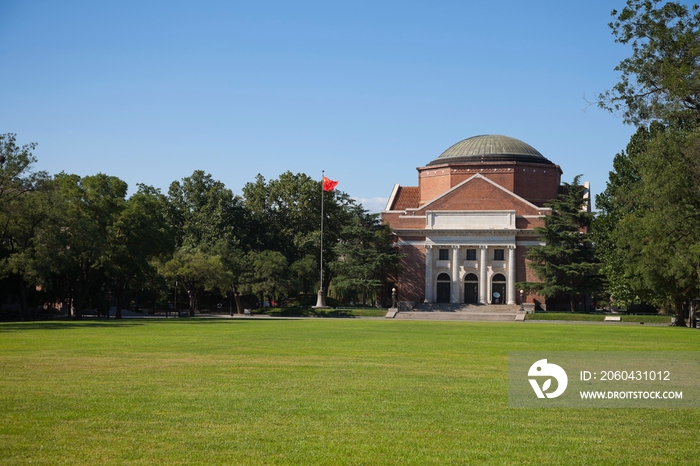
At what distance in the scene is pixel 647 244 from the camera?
42.4m

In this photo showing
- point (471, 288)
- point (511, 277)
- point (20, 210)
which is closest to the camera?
point (20, 210)

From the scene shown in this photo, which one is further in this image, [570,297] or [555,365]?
[570,297]

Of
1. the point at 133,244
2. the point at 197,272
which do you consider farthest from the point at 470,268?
the point at 133,244

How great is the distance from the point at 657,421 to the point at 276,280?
220ft

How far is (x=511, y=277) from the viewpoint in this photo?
79812 millimetres

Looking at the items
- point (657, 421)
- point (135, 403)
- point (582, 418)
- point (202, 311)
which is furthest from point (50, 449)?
point (202, 311)

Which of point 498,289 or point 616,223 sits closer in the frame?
point 616,223

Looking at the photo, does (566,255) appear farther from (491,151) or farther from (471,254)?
(491,151)

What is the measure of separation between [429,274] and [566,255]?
1488 cm

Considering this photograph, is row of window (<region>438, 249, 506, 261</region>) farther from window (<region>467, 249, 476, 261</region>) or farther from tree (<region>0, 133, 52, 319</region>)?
tree (<region>0, 133, 52, 319</region>)

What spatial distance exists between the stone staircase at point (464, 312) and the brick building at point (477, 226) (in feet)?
9.00

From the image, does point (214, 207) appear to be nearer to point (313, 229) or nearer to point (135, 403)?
point (313, 229)

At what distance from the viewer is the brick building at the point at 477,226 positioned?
81000 millimetres

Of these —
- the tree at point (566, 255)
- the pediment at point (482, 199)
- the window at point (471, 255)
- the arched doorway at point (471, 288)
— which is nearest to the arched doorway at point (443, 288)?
the arched doorway at point (471, 288)
